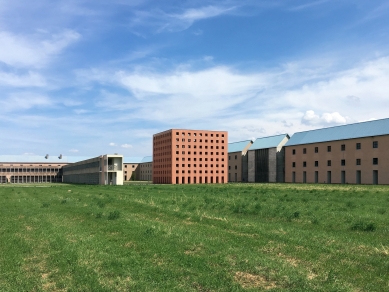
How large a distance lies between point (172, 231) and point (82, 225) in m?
4.76

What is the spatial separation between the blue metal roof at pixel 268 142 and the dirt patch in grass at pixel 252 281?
9826 cm

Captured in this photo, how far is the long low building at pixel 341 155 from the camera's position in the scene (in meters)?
74.2

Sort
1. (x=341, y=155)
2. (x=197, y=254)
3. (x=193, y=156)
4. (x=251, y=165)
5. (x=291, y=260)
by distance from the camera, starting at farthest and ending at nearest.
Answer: (x=251, y=165), (x=193, y=156), (x=341, y=155), (x=197, y=254), (x=291, y=260)

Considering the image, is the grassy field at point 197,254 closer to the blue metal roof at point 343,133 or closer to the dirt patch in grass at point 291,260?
the dirt patch in grass at point 291,260

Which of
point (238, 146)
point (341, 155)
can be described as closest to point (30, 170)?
point (238, 146)

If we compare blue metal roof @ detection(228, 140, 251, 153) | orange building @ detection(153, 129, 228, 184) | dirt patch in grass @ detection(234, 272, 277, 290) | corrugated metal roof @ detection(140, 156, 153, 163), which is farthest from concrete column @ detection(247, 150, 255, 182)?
dirt patch in grass @ detection(234, 272, 277, 290)

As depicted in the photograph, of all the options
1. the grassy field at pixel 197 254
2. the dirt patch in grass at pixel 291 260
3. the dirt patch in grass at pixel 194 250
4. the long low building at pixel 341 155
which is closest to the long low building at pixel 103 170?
the long low building at pixel 341 155

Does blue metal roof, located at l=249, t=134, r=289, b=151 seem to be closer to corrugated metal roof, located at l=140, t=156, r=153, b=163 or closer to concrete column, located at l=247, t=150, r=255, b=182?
concrete column, located at l=247, t=150, r=255, b=182

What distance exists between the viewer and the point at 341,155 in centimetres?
8269

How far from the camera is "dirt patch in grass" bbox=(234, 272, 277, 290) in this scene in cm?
812

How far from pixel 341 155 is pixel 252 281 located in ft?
263

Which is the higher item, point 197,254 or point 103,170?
point 103,170

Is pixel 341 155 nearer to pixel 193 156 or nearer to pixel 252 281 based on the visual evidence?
pixel 193 156

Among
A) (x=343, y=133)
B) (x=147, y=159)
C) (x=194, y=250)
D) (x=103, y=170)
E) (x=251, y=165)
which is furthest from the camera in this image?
(x=147, y=159)
